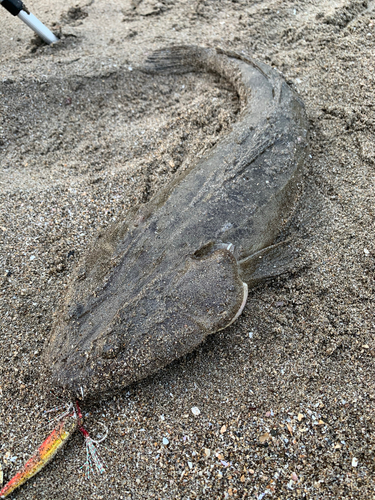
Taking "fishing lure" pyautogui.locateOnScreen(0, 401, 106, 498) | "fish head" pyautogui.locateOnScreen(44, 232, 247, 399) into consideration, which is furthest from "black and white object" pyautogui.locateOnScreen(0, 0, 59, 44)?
"fishing lure" pyautogui.locateOnScreen(0, 401, 106, 498)

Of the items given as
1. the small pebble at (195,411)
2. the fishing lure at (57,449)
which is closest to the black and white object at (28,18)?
the fishing lure at (57,449)

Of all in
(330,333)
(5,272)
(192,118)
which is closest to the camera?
(330,333)

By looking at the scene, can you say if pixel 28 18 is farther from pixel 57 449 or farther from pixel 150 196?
pixel 57 449

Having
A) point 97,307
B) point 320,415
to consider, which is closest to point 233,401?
point 320,415

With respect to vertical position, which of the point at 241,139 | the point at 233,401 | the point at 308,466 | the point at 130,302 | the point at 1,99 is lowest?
the point at 308,466

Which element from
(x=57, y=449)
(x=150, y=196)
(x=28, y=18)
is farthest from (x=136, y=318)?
(x=28, y=18)

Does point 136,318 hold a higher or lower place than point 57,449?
higher

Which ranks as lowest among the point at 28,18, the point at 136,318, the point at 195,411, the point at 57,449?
the point at 195,411

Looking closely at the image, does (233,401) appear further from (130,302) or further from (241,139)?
(241,139)
